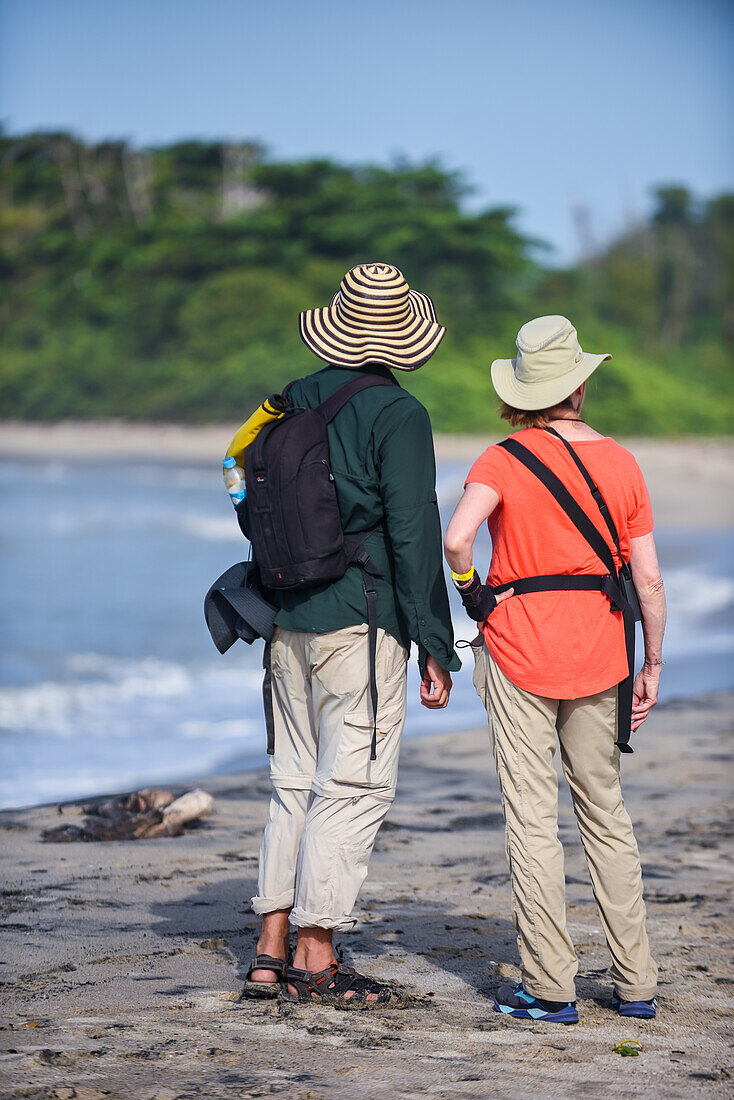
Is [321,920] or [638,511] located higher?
[638,511]

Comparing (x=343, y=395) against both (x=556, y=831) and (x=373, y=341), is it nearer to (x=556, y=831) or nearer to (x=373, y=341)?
(x=373, y=341)

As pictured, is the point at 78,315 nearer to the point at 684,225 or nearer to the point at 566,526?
the point at 684,225

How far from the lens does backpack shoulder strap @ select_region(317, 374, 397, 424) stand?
278 centimetres

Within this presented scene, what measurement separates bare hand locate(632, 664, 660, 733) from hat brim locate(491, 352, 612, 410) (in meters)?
0.64

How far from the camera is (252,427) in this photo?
9.30 ft

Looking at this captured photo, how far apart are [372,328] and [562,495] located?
621 millimetres

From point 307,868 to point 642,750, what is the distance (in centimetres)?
365

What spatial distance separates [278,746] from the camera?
9.57 ft

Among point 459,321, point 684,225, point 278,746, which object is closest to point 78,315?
point 459,321

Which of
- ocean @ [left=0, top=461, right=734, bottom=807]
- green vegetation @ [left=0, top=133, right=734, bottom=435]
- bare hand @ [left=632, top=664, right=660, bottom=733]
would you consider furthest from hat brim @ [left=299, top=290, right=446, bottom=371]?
green vegetation @ [left=0, top=133, right=734, bottom=435]

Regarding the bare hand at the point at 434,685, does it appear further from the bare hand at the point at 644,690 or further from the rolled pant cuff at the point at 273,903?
the rolled pant cuff at the point at 273,903

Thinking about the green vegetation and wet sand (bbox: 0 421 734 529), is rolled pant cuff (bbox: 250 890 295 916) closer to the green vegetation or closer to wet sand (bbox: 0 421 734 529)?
wet sand (bbox: 0 421 734 529)

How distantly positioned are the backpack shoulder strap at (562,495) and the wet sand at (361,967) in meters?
1.06

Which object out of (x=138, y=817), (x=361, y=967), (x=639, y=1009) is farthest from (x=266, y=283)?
(x=639, y=1009)
